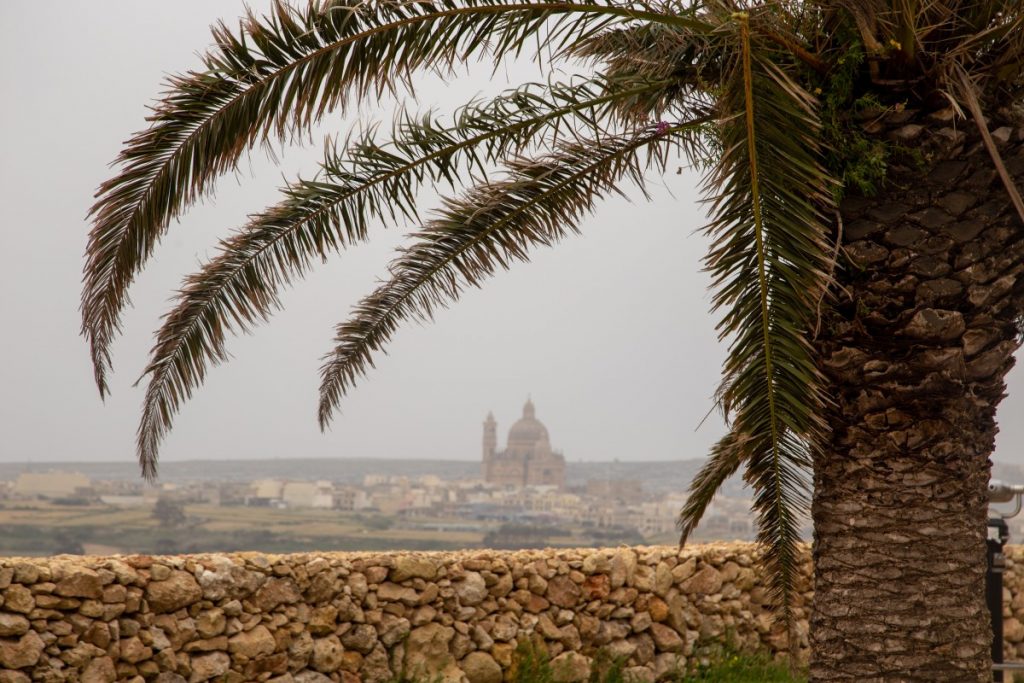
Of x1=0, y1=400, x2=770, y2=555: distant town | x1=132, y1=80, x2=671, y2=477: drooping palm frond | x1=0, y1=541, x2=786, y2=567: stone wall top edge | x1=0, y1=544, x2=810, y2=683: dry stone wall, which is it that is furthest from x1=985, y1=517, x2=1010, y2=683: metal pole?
x1=0, y1=400, x2=770, y2=555: distant town

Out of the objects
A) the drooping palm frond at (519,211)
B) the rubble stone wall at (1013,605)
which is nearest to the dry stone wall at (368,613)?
the drooping palm frond at (519,211)

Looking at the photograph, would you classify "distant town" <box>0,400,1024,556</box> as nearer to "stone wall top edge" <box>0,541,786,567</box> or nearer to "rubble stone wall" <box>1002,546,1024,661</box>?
"rubble stone wall" <box>1002,546,1024,661</box>

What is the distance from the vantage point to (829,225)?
497cm

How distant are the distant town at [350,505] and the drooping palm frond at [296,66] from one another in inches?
645

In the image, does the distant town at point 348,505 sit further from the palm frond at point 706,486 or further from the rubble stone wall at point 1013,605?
the palm frond at point 706,486

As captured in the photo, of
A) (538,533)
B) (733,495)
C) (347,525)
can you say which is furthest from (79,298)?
(538,533)

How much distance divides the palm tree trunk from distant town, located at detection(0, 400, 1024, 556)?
49.6 ft

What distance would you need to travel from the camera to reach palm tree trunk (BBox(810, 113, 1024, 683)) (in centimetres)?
475

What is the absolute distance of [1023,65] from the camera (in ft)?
15.6

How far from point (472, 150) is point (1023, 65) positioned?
2.78 m

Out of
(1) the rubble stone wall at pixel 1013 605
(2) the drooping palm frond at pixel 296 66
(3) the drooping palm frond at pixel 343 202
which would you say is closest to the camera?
(2) the drooping palm frond at pixel 296 66

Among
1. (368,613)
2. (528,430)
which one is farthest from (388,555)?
(528,430)

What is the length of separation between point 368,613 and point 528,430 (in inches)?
1649

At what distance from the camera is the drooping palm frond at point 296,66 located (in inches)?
177
